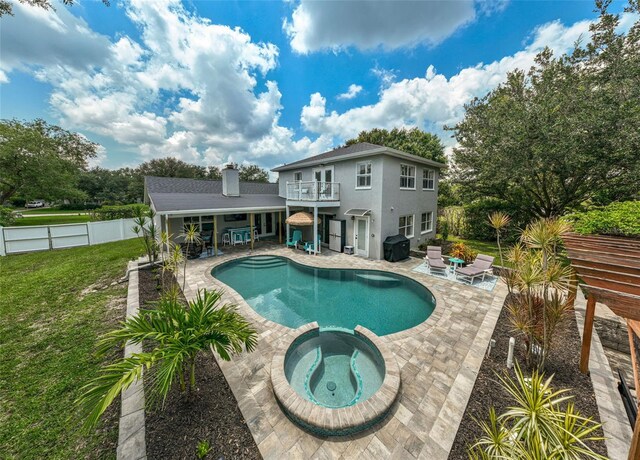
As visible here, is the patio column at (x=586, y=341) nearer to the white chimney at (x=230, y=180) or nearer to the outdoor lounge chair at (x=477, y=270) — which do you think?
the outdoor lounge chair at (x=477, y=270)

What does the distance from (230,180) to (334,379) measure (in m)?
15.9

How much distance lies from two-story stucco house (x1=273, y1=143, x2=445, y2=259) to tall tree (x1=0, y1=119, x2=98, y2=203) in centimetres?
2633

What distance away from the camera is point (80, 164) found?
29594 millimetres

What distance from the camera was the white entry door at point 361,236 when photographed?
1294 centimetres

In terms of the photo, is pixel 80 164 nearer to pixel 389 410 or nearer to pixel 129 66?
pixel 129 66

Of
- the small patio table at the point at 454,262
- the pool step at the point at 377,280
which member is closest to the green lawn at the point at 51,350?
the pool step at the point at 377,280

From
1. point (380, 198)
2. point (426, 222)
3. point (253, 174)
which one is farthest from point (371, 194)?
point (253, 174)

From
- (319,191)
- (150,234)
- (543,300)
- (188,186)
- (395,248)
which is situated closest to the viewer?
(543,300)

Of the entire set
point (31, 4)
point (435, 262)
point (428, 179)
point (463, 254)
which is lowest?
point (435, 262)

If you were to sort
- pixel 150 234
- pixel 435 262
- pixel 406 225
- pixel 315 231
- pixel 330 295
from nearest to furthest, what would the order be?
1. pixel 330 295
2. pixel 435 262
3. pixel 150 234
4. pixel 315 231
5. pixel 406 225

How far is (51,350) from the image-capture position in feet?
17.0

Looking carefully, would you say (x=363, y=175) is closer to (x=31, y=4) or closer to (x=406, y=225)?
(x=406, y=225)

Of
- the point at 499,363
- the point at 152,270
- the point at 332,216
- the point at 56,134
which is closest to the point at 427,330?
the point at 499,363

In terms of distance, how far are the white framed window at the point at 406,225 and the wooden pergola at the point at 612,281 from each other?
26.3 ft
